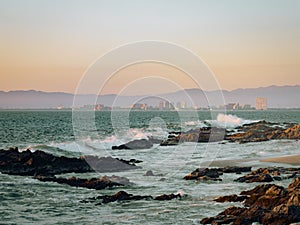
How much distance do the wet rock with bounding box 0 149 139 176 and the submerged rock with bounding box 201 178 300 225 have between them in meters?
15.0

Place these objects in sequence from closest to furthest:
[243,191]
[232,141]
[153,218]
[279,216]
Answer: [279,216] → [153,218] → [243,191] → [232,141]

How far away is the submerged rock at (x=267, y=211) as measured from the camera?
1549 centimetres

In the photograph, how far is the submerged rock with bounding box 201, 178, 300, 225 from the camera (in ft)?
50.8

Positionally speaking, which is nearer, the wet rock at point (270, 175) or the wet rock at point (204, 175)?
the wet rock at point (270, 175)

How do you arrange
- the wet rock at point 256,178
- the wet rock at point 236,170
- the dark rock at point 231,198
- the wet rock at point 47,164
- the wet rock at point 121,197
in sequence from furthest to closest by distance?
the wet rock at point 47,164, the wet rock at point 236,170, the wet rock at point 256,178, the wet rock at point 121,197, the dark rock at point 231,198

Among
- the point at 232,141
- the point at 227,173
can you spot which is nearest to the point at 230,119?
the point at 232,141

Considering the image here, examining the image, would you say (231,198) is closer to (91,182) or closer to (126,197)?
(126,197)

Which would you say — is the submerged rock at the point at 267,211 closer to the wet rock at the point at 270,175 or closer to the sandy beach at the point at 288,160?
the wet rock at the point at 270,175

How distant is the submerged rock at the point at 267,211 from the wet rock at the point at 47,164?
15.0 metres

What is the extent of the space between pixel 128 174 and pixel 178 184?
538cm

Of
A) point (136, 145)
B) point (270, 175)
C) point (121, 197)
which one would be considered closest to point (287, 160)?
point (270, 175)

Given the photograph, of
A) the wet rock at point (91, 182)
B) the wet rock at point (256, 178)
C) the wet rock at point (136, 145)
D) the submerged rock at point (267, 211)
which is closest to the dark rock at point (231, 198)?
the submerged rock at point (267, 211)

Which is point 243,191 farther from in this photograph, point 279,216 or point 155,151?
point 155,151

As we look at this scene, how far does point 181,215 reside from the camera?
18156 millimetres
